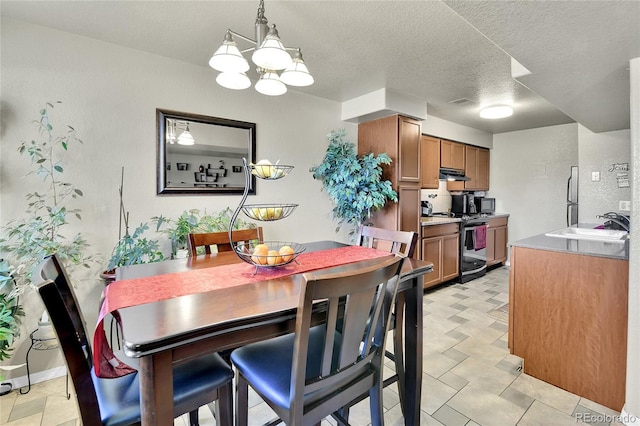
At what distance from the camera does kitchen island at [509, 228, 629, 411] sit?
1.81 m

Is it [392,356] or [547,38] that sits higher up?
[547,38]

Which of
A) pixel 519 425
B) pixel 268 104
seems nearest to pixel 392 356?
pixel 519 425

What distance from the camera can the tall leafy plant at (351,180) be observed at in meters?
3.32

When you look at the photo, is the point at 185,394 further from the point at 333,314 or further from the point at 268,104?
the point at 268,104

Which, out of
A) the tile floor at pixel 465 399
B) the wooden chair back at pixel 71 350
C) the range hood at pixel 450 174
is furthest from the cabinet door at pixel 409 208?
the wooden chair back at pixel 71 350

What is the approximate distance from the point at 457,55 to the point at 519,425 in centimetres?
256

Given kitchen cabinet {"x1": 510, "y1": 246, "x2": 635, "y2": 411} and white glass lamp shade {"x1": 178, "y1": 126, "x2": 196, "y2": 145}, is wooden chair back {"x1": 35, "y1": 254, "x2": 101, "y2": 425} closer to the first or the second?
white glass lamp shade {"x1": 178, "y1": 126, "x2": 196, "y2": 145}

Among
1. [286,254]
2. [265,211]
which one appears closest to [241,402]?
[286,254]

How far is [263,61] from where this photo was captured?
142 cm

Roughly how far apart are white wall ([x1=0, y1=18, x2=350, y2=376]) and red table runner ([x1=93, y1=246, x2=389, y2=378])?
1.30 m

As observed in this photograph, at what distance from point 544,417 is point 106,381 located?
221 cm

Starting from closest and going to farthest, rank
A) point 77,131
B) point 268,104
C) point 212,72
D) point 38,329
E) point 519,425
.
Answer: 1. point 519,425
2. point 38,329
3. point 77,131
4. point 212,72
5. point 268,104

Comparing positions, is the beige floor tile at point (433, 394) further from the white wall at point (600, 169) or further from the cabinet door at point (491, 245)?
the cabinet door at point (491, 245)

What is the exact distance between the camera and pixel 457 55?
2.51 m
